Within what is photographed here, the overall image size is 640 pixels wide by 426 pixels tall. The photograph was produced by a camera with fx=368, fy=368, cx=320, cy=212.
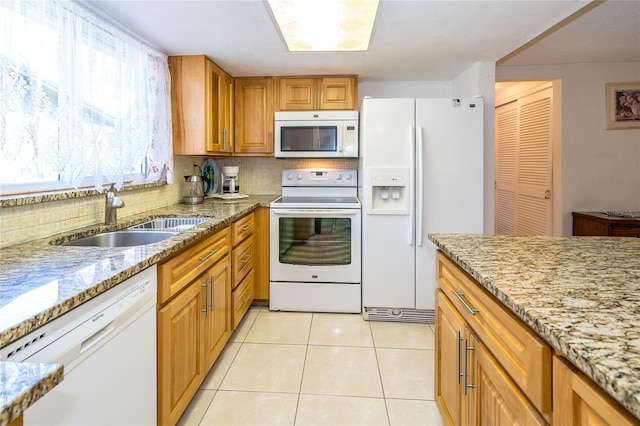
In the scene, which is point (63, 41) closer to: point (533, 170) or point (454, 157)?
point (454, 157)

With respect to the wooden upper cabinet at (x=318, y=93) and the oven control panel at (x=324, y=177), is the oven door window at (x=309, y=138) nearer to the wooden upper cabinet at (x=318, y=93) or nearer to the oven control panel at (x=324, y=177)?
the wooden upper cabinet at (x=318, y=93)

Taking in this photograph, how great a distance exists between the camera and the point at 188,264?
1.70 metres

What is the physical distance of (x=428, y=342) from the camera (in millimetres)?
2576

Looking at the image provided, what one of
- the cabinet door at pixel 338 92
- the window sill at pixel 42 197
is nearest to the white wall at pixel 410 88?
the cabinet door at pixel 338 92

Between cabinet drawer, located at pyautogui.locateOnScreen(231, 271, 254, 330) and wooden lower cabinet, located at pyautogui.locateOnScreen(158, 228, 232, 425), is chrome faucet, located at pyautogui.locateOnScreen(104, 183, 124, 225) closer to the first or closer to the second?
wooden lower cabinet, located at pyautogui.locateOnScreen(158, 228, 232, 425)

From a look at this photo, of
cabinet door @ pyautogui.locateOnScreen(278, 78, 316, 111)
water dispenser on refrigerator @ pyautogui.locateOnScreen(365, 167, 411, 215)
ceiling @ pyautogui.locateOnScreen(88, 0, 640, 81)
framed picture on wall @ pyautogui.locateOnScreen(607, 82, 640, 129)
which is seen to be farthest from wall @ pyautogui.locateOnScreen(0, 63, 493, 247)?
framed picture on wall @ pyautogui.locateOnScreen(607, 82, 640, 129)

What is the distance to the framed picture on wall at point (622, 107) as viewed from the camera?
148 inches

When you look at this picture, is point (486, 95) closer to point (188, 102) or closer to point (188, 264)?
point (188, 102)

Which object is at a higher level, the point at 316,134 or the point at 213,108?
the point at 213,108

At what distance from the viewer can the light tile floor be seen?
70.1 inches

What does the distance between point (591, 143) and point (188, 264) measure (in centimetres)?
413

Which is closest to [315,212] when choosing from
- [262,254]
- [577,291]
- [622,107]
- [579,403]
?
[262,254]

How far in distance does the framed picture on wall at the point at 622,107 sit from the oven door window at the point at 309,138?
2929 millimetres

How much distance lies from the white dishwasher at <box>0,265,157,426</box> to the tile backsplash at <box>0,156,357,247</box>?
67cm
